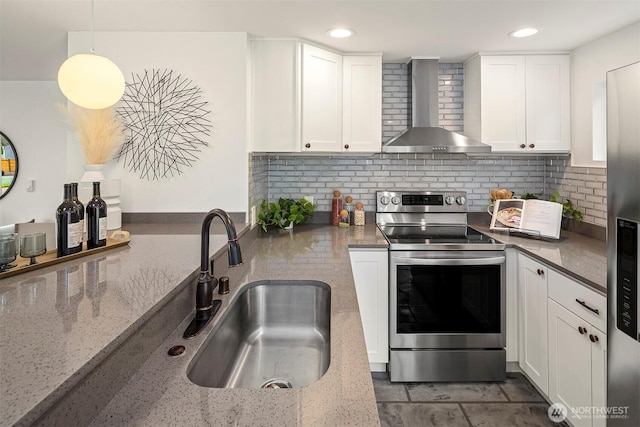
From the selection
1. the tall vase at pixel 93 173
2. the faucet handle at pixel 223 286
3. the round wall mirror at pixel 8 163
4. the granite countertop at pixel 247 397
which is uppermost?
the round wall mirror at pixel 8 163

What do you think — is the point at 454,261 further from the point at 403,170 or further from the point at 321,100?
the point at 321,100

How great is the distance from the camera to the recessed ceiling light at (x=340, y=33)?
98.0 inches

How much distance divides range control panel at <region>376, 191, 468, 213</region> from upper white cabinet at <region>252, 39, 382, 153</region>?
1.68 ft

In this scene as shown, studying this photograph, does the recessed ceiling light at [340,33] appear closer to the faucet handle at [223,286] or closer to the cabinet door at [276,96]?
the cabinet door at [276,96]

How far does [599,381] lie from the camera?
1.74 m

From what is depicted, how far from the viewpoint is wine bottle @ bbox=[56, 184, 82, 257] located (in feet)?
5.08

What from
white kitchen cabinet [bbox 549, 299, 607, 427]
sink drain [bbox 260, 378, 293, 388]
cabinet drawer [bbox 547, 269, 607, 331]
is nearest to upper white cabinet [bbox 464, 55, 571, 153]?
cabinet drawer [bbox 547, 269, 607, 331]

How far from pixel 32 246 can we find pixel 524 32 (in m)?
2.94

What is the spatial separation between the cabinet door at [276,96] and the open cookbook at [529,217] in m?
1.64

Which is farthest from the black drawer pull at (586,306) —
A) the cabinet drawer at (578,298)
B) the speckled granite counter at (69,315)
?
the speckled granite counter at (69,315)

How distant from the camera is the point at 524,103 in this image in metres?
2.97

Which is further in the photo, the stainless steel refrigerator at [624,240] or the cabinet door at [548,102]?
the cabinet door at [548,102]

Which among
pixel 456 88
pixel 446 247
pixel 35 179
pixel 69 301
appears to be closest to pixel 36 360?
pixel 69 301

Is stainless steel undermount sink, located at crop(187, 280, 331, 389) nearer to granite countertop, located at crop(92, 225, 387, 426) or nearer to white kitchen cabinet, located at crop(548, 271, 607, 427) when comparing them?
granite countertop, located at crop(92, 225, 387, 426)
